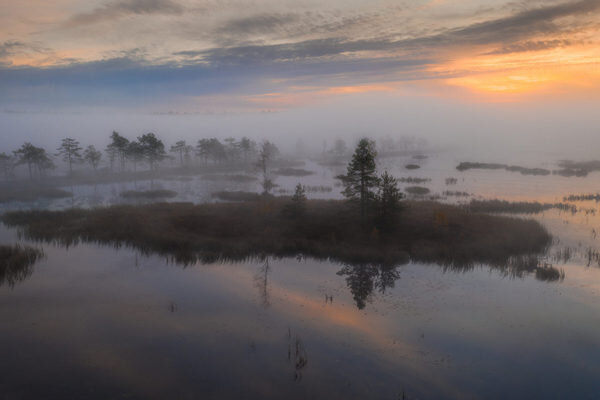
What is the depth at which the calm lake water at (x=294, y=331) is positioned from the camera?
1529cm

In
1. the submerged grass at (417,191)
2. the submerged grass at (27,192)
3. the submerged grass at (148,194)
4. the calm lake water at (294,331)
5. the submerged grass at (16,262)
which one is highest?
the submerged grass at (27,192)

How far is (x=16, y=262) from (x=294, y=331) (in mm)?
24523

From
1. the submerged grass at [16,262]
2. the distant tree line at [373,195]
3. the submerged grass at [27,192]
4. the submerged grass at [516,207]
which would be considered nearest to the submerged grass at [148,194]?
the submerged grass at [27,192]

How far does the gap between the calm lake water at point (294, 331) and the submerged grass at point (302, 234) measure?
2.45 meters

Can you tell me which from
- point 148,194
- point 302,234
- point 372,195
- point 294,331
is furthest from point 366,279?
point 148,194

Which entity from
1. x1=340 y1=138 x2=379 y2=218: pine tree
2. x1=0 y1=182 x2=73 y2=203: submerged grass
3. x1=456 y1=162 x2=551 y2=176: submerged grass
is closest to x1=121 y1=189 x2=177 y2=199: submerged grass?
x1=0 y1=182 x2=73 y2=203: submerged grass

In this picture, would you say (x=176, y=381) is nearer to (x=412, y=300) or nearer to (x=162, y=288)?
(x=162, y=288)

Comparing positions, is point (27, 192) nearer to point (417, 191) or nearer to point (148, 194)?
point (148, 194)

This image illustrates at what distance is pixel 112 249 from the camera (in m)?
34.9

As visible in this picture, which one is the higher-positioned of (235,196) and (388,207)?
(388,207)

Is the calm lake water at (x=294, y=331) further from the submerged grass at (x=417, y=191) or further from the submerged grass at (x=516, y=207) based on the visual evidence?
the submerged grass at (x=417, y=191)

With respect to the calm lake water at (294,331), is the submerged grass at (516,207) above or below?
above

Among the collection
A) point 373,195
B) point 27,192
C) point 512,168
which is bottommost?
point 373,195

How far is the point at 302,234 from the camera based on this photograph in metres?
38.0
